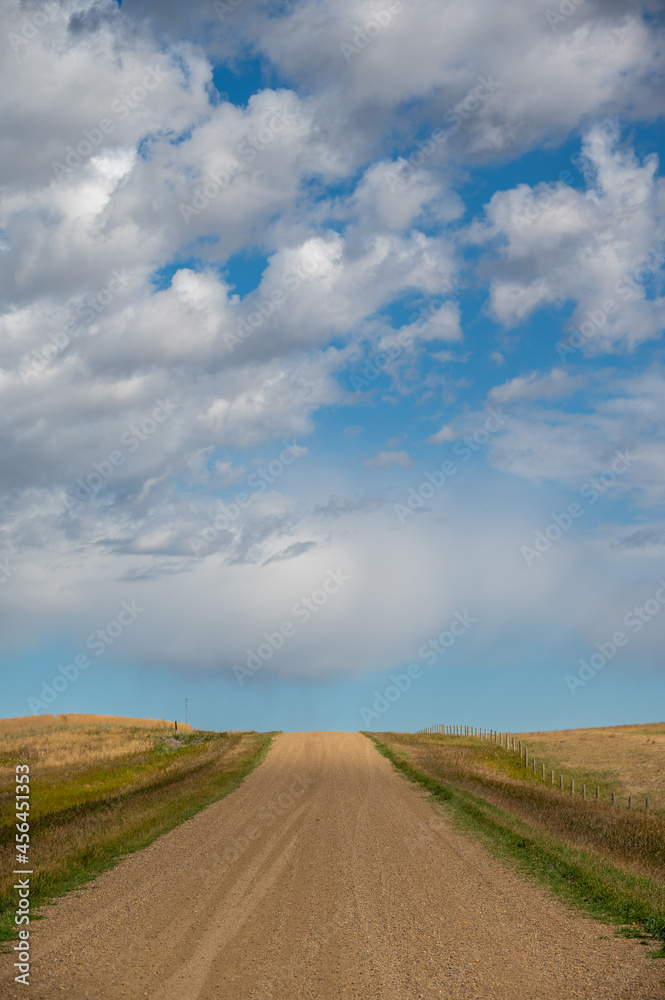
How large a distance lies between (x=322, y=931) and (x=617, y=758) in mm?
46191

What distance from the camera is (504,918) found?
423 inches

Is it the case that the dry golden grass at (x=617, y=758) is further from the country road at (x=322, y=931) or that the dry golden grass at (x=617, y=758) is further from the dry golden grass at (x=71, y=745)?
the dry golden grass at (x=71, y=745)

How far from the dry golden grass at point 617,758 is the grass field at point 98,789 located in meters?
18.8

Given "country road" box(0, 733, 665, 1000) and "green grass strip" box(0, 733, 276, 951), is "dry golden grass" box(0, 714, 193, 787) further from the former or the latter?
"country road" box(0, 733, 665, 1000)

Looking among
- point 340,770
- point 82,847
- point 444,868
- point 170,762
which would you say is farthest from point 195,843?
point 170,762

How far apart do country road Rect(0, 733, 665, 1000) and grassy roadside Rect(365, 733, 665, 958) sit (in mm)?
582

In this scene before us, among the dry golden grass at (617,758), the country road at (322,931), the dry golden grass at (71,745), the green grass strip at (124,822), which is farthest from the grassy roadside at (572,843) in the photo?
the dry golden grass at (71,745)

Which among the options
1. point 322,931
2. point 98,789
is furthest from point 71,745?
point 322,931

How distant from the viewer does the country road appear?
8250mm

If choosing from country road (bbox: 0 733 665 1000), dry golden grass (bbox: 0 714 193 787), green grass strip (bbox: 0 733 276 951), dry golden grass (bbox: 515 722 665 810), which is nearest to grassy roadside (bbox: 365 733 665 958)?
country road (bbox: 0 733 665 1000)

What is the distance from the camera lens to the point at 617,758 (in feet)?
164

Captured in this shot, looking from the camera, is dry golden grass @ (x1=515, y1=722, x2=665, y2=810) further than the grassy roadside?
Yes

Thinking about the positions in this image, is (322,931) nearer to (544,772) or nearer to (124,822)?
(124,822)

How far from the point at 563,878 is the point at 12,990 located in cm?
932
